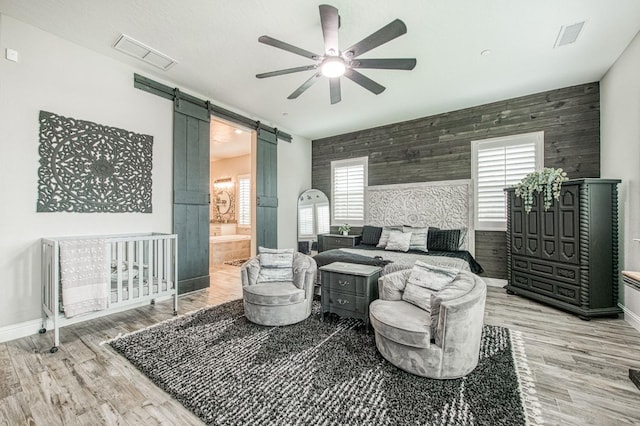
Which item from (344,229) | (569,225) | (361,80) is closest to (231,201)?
(344,229)

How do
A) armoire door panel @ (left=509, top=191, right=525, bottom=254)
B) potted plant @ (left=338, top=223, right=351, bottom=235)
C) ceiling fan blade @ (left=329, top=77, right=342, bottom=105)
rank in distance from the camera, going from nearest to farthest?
ceiling fan blade @ (left=329, top=77, right=342, bottom=105), armoire door panel @ (left=509, top=191, right=525, bottom=254), potted plant @ (left=338, top=223, right=351, bottom=235)

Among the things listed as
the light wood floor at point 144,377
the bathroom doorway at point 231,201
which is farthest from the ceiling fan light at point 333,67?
the bathroom doorway at point 231,201

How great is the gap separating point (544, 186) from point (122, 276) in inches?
203

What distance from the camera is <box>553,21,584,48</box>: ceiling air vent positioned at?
2.77 m

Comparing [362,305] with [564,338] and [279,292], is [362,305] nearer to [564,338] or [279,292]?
[279,292]

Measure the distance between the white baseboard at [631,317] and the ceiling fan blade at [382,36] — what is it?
3796mm

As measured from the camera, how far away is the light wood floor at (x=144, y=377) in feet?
5.60

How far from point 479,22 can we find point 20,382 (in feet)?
16.0

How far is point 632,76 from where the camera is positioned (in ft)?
10.1

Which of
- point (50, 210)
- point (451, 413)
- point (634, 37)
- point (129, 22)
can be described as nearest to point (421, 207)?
point (634, 37)

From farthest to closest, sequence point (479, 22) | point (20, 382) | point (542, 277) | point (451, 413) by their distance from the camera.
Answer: point (542, 277), point (479, 22), point (20, 382), point (451, 413)

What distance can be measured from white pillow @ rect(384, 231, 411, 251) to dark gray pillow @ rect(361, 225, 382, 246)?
0.52 meters

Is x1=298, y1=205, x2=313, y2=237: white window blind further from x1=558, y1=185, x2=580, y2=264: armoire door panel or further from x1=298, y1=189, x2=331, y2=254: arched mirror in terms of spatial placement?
x1=558, y1=185, x2=580, y2=264: armoire door panel

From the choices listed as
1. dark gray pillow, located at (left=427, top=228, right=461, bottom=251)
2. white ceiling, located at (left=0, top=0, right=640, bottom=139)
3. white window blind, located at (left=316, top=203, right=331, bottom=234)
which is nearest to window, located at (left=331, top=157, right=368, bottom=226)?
white window blind, located at (left=316, top=203, right=331, bottom=234)
